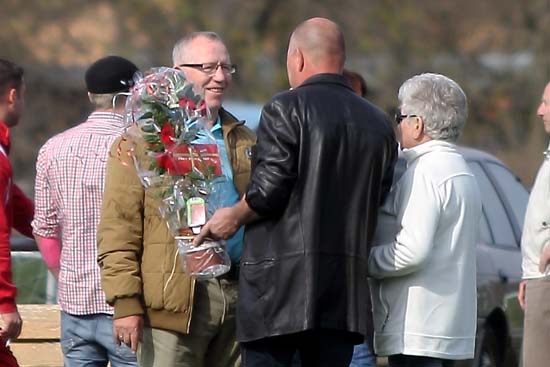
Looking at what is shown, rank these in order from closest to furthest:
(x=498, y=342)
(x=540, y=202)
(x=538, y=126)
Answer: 1. (x=540, y=202)
2. (x=498, y=342)
3. (x=538, y=126)

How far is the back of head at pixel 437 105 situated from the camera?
5801 millimetres

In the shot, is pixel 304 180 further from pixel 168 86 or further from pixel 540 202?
pixel 540 202

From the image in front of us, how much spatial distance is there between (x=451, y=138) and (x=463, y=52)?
70.5 ft

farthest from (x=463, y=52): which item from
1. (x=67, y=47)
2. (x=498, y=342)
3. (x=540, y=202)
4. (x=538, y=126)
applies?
(x=540, y=202)

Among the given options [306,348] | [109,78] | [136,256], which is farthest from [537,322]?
[109,78]

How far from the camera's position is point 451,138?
231 inches

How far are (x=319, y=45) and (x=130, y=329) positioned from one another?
1.40 m

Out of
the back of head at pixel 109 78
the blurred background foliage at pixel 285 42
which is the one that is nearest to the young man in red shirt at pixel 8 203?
the back of head at pixel 109 78

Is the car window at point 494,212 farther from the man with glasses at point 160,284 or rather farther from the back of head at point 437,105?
the man with glasses at point 160,284

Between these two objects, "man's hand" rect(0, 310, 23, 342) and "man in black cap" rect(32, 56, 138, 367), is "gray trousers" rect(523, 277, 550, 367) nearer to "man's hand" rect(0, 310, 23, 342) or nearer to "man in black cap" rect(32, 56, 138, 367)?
"man in black cap" rect(32, 56, 138, 367)

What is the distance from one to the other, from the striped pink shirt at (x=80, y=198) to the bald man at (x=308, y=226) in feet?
3.63

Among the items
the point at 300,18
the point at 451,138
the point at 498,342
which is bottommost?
the point at 498,342

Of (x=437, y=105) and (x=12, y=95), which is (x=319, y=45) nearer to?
(x=437, y=105)

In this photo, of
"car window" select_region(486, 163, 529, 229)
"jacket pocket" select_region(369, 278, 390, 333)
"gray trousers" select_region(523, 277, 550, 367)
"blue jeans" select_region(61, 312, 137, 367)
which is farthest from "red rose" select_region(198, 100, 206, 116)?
"car window" select_region(486, 163, 529, 229)
